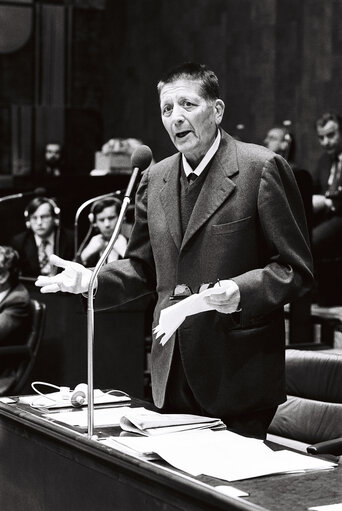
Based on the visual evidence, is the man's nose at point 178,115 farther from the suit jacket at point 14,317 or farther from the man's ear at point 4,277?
the man's ear at point 4,277

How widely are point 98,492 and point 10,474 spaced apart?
47 cm

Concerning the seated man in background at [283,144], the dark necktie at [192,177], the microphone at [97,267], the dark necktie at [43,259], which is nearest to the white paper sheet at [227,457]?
the microphone at [97,267]

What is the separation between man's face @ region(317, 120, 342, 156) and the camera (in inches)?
265

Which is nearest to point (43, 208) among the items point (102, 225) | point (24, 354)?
point (102, 225)

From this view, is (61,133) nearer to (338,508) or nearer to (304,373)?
(304,373)

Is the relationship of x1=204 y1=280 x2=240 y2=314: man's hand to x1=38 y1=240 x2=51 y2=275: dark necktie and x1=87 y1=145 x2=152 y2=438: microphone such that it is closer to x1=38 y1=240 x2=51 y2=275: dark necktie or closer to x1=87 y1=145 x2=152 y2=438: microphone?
x1=87 y1=145 x2=152 y2=438: microphone

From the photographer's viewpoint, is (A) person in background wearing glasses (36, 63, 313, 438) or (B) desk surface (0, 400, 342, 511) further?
(A) person in background wearing glasses (36, 63, 313, 438)

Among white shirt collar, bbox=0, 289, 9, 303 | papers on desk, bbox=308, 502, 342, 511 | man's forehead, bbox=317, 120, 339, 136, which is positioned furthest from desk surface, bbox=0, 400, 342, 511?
man's forehead, bbox=317, 120, 339, 136

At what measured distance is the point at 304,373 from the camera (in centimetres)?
367

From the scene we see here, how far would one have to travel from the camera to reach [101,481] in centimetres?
213

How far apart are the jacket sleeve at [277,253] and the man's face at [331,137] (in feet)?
14.7

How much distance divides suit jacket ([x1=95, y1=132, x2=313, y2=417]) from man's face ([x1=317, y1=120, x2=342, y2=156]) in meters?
4.43

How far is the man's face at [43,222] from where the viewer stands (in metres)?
7.04

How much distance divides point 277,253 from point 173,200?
1.01 feet
